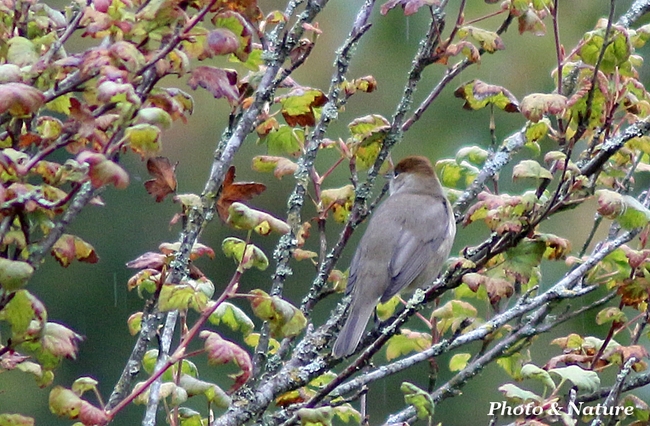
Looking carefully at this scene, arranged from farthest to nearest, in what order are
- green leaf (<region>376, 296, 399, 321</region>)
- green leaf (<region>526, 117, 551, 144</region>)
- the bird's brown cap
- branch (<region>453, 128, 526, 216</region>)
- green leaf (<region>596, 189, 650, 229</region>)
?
1. the bird's brown cap
2. green leaf (<region>376, 296, 399, 321</region>)
3. branch (<region>453, 128, 526, 216</region>)
4. green leaf (<region>526, 117, 551, 144</region>)
5. green leaf (<region>596, 189, 650, 229</region>)

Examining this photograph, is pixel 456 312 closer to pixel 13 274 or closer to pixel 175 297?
pixel 175 297

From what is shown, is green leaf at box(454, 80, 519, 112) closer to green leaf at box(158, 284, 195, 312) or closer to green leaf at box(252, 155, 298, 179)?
green leaf at box(252, 155, 298, 179)

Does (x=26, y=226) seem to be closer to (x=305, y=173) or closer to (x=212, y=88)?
(x=212, y=88)

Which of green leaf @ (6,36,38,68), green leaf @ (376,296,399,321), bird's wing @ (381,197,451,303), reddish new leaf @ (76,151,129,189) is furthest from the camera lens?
bird's wing @ (381,197,451,303)

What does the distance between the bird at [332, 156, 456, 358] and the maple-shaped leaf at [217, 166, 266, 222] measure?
1.56 meters

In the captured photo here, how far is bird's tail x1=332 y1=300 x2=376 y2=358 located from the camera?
2.74 metres

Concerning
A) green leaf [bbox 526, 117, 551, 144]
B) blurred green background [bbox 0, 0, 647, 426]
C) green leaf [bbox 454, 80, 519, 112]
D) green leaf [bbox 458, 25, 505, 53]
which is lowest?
blurred green background [bbox 0, 0, 647, 426]

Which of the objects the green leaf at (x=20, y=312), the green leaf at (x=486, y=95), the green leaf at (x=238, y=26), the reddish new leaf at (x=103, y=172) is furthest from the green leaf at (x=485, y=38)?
the green leaf at (x=20, y=312)

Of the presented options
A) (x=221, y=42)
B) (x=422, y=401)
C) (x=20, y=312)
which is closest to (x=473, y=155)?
(x=422, y=401)

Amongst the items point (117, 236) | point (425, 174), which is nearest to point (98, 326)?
point (117, 236)

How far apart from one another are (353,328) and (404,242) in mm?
841

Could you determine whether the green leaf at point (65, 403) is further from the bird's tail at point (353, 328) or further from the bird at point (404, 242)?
the bird at point (404, 242)

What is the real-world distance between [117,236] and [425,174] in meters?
4.64

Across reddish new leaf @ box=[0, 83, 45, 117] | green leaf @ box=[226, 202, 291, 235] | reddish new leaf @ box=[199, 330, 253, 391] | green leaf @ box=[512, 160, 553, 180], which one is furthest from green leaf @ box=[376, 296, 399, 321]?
reddish new leaf @ box=[0, 83, 45, 117]
